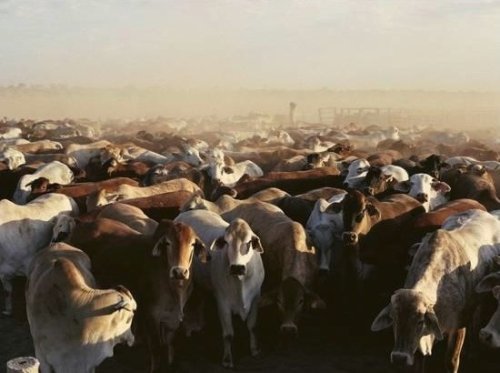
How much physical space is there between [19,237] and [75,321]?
3.66 meters

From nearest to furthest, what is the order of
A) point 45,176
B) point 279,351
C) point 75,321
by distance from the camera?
point 75,321 → point 279,351 → point 45,176

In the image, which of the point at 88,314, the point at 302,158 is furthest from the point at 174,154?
the point at 88,314

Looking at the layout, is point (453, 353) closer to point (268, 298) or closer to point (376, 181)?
point (268, 298)

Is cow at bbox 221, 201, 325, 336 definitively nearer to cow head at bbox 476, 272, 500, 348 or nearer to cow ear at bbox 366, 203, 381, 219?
cow ear at bbox 366, 203, 381, 219

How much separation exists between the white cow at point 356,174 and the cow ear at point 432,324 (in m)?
5.54

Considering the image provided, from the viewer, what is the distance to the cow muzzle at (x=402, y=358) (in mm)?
5137

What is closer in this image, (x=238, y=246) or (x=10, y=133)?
(x=238, y=246)

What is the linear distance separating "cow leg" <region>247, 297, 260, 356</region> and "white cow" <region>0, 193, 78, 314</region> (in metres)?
3.34

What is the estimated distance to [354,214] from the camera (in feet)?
24.7

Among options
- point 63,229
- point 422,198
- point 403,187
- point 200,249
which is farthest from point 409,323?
point 403,187

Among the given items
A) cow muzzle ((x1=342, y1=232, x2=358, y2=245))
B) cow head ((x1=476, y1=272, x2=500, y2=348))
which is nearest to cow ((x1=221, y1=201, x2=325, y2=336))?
cow muzzle ((x1=342, y1=232, x2=358, y2=245))

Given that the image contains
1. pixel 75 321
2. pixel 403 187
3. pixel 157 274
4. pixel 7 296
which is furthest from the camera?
pixel 403 187

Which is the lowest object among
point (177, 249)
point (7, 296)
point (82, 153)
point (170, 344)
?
point (7, 296)

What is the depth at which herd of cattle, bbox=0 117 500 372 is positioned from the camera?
207 inches
